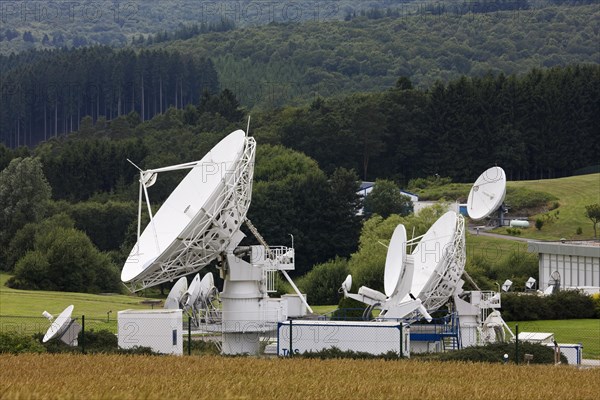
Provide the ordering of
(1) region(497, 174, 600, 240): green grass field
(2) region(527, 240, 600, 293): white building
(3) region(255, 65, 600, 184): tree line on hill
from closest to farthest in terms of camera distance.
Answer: (2) region(527, 240, 600, 293): white building, (1) region(497, 174, 600, 240): green grass field, (3) region(255, 65, 600, 184): tree line on hill

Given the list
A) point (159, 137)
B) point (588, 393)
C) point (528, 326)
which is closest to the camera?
point (588, 393)

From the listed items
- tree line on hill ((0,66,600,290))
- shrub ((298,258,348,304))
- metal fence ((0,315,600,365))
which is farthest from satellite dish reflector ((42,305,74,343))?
tree line on hill ((0,66,600,290))

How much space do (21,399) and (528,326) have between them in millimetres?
43580

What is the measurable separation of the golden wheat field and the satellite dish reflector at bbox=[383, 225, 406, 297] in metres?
11.5

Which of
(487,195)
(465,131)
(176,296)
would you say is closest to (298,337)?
(176,296)

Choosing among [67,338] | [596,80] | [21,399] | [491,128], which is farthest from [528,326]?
[596,80]

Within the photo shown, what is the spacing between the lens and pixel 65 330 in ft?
145

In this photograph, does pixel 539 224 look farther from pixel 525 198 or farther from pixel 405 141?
pixel 405 141

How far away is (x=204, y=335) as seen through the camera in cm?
5309

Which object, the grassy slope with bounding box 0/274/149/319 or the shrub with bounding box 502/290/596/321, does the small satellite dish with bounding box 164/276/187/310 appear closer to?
the grassy slope with bounding box 0/274/149/319

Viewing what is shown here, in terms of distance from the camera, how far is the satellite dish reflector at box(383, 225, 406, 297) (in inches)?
1854

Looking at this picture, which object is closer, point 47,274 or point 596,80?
point 47,274

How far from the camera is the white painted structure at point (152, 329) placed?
145 feet

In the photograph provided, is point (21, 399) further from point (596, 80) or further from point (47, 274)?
point (596, 80)
